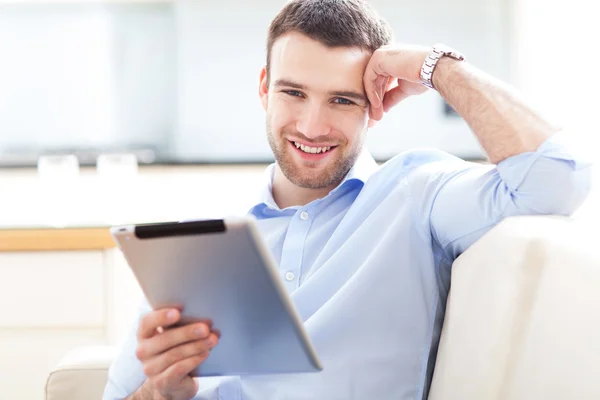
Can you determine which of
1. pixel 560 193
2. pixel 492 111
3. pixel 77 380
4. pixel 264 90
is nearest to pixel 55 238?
pixel 77 380

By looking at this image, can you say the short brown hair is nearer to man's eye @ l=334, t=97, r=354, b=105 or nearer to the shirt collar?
man's eye @ l=334, t=97, r=354, b=105

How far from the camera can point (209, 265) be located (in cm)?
104

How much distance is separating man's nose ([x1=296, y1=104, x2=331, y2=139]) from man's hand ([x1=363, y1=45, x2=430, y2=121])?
0.10 meters

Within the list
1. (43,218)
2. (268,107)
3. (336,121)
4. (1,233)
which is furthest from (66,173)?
(336,121)

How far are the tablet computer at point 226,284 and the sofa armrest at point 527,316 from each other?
0.22m

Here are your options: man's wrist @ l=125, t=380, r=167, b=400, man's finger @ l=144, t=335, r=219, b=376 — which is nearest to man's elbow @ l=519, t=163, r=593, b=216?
man's finger @ l=144, t=335, r=219, b=376

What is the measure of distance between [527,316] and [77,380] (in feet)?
3.07

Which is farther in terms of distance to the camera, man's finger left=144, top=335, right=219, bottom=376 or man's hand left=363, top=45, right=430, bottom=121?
man's hand left=363, top=45, right=430, bottom=121

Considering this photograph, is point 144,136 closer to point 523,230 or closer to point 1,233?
point 1,233

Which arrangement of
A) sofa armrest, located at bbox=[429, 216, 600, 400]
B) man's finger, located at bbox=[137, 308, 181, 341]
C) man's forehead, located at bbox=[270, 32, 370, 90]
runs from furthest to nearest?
1. man's forehead, located at bbox=[270, 32, 370, 90]
2. man's finger, located at bbox=[137, 308, 181, 341]
3. sofa armrest, located at bbox=[429, 216, 600, 400]

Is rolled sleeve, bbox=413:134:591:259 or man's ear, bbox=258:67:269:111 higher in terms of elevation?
man's ear, bbox=258:67:269:111

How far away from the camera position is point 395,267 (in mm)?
1334

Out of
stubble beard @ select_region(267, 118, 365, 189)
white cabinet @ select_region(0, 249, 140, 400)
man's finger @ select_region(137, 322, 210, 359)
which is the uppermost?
stubble beard @ select_region(267, 118, 365, 189)

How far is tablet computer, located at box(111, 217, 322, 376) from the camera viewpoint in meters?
1.00
